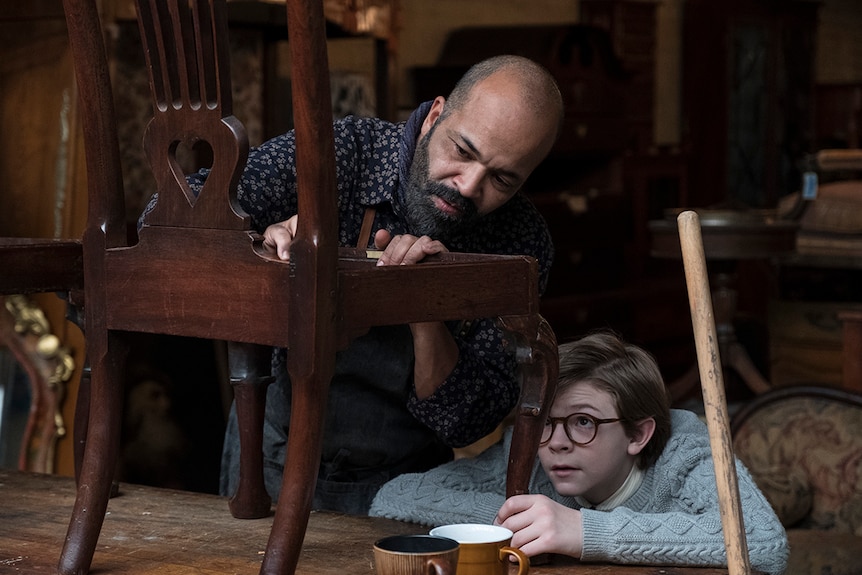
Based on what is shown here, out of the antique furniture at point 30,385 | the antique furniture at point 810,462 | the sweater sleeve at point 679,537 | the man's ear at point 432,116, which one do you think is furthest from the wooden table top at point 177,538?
the antique furniture at point 30,385

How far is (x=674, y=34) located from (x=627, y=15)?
978mm

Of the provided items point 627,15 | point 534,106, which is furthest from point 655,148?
point 534,106

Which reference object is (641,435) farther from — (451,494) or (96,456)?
(96,456)

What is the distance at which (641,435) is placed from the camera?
2352 mm

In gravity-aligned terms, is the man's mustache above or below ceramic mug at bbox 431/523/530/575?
above

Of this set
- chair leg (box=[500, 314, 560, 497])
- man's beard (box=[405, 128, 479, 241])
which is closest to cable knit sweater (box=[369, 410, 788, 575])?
chair leg (box=[500, 314, 560, 497])

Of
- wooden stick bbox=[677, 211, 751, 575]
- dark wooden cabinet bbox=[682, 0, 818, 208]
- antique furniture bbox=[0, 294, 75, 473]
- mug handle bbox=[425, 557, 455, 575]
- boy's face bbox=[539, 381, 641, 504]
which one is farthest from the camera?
dark wooden cabinet bbox=[682, 0, 818, 208]

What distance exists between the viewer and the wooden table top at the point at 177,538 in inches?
81.3

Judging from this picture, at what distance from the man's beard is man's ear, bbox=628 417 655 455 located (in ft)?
1.63

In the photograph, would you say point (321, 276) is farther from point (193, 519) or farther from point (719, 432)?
point (193, 519)

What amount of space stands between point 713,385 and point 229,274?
2.42 ft

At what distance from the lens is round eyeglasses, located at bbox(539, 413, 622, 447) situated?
232cm

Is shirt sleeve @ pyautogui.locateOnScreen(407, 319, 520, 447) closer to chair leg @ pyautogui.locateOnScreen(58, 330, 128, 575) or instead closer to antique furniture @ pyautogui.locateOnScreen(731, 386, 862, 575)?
chair leg @ pyautogui.locateOnScreen(58, 330, 128, 575)

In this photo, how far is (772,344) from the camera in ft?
23.1
